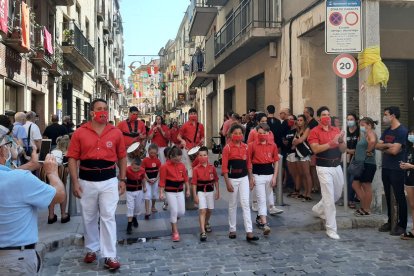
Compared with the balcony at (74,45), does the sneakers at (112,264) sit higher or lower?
lower

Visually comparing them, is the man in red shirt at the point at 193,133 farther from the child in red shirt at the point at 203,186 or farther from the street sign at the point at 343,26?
the street sign at the point at 343,26

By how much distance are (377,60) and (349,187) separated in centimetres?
247

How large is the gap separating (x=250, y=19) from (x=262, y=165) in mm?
8126

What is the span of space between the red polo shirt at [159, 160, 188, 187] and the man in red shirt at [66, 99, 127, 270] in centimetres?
133

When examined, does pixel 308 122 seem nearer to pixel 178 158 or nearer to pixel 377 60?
pixel 377 60

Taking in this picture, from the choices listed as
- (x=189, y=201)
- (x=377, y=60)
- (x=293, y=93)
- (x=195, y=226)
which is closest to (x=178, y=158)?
(x=195, y=226)

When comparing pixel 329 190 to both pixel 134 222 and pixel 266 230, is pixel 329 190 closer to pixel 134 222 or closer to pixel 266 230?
pixel 266 230

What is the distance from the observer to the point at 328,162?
6.48 meters

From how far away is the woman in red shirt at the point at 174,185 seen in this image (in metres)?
6.32

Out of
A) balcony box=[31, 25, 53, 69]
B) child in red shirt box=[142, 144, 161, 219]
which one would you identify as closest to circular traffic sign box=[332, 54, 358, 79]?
child in red shirt box=[142, 144, 161, 219]

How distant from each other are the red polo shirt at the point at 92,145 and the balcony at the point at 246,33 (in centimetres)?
800

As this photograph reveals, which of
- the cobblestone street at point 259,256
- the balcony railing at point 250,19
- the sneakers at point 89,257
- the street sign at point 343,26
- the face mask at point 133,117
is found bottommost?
the cobblestone street at point 259,256

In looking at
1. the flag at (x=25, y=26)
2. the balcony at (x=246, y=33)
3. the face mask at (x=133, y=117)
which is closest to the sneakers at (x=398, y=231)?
the face mask at (x=133, y=117)

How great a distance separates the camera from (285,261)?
17.3 ft
